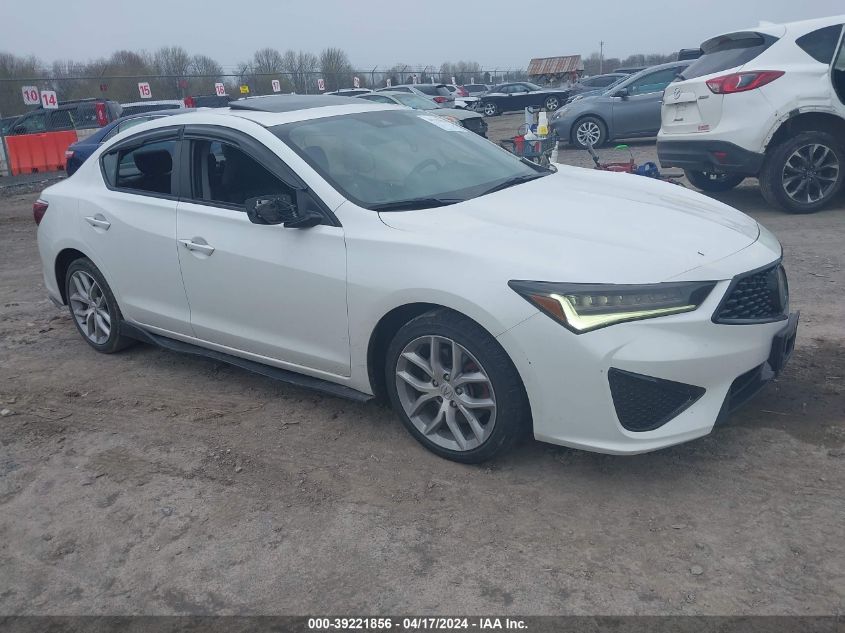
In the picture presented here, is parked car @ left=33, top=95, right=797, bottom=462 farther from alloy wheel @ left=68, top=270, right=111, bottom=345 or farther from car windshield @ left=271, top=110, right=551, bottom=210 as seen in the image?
→ alloy wheel @ left=68, top=270, right=111, bottom=345

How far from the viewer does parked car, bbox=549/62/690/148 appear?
15.2 m

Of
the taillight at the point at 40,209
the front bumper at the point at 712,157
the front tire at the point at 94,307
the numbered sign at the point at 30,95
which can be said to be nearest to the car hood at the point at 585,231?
the front tire at the point at 94,307

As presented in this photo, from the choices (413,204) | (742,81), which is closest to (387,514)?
(413,204)

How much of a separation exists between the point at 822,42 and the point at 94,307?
717 cm

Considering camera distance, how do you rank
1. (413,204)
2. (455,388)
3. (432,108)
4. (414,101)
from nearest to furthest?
(455,388) < (413,204) < (432,108) < (414,101)

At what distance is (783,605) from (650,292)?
1.21 metres

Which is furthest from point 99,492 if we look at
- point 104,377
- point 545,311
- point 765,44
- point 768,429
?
point 765,44

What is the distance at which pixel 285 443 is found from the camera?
158 inches

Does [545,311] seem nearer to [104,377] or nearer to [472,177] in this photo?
[472,177]

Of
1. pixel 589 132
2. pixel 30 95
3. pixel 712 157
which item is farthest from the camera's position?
pixel 30 95

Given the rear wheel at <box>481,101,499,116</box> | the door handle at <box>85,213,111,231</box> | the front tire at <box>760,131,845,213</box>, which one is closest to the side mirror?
the door handle at <box>85,213,111,231</box>

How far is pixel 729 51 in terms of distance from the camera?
8.32 meters

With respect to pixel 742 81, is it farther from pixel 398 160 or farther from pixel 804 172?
pixel 398 160

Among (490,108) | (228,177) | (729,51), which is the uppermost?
(729,51)
